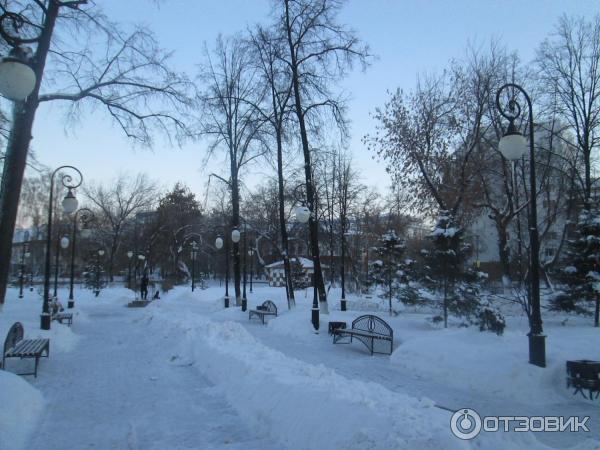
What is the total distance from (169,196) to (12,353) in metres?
61.9

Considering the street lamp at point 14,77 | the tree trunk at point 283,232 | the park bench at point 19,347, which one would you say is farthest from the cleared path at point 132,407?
the tree trunk at point 283,232

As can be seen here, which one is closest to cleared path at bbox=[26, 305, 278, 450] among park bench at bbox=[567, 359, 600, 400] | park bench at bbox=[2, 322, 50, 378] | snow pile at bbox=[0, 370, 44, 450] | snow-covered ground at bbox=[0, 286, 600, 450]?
snow-covered ground at bbox=[0, 286, 600, 450]

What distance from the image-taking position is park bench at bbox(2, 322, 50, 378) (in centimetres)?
856

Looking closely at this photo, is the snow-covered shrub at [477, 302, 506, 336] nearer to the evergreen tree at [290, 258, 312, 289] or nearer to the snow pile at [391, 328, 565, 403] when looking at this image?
the snow pile at [391, 328, 565, 403]

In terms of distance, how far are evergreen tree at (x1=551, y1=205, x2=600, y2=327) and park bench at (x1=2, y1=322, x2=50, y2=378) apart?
15.9 meters

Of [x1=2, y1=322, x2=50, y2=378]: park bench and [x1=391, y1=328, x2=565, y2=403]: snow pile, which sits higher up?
[x1=2, y1=322, x2=50, y2=378]: park bench

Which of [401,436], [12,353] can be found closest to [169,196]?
[12,353]

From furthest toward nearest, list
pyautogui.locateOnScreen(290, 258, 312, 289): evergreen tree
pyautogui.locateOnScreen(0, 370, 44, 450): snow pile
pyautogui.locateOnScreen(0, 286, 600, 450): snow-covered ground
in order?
pyautogui.locateOnScreen(290, 258, 312, 289): evergreen tree < pyautogui.locateOnScreen(0, 370, 44, 450): snow pile < pyautogui.locateOnScreen(0, 286, 600, 450): snow-covered ground

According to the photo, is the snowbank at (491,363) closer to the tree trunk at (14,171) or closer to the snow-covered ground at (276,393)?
the snow-covered ground at (276,393)

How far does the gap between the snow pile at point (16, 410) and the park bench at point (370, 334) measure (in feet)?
25.6

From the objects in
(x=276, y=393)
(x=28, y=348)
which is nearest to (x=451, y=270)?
(x=276, y=393)

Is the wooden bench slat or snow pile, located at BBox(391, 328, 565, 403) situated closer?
snow pile, located at BBox(391, 328, 565, 403)

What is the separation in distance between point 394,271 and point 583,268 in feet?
33.5

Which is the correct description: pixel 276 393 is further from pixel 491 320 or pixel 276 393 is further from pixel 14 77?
pixel 491 320
